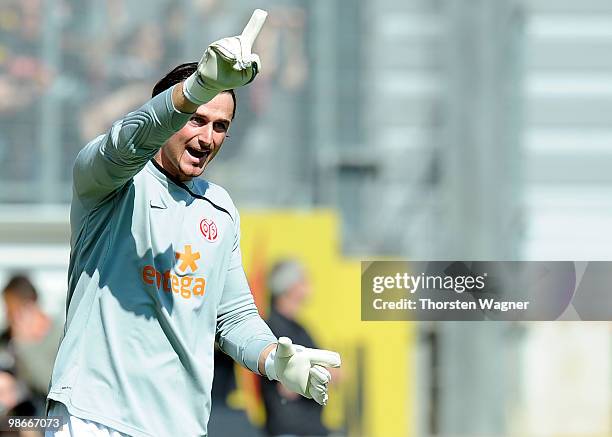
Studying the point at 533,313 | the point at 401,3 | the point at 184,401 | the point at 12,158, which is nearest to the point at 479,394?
the point at 533,313

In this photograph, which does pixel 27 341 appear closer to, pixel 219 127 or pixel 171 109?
pixel 219 127

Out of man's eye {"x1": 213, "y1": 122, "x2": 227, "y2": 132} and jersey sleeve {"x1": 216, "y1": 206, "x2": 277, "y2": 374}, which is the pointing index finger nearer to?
man's eye {"x1": 213, "y1": 122, "x2": 227, "y2": 132}

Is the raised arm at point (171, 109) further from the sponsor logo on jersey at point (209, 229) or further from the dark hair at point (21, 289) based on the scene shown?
the dark hair at point (21, 289)

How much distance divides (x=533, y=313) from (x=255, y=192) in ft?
4.30

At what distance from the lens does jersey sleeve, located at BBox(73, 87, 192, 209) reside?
1723 mm

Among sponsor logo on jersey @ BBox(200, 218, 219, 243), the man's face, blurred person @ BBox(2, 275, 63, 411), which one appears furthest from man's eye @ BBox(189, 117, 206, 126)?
blurred person @ BBox(2, 275, 63, 411)

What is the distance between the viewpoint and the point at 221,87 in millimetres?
1720

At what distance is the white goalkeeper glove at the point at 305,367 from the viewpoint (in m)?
1.89

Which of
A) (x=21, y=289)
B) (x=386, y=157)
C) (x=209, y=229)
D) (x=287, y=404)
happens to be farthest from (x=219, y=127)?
(x=386, y=157)

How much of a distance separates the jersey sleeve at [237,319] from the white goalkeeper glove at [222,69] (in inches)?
14.3

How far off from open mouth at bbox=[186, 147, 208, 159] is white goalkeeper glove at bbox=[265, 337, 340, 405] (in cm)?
29

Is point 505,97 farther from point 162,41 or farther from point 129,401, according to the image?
point 129,401

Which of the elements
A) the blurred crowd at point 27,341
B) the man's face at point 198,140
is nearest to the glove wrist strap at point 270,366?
the man's face at point 198,140

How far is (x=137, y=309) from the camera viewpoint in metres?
1.88
